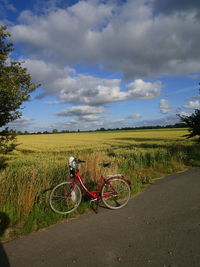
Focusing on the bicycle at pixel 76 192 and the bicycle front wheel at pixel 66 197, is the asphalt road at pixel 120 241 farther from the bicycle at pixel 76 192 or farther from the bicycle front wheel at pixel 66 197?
the bicycle front wheel at pixel 66 197

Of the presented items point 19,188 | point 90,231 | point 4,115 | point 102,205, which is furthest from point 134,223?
point 4,115

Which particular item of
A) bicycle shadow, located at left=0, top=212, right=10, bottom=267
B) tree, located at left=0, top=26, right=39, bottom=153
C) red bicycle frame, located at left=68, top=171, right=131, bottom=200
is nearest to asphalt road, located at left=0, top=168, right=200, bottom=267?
bicycle shadow, located at left=0, top=212, right=10, bottom=267

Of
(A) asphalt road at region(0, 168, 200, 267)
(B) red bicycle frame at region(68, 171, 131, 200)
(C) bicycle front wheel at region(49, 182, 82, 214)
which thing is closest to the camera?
(A) asphalt road at region(0, 168, 200, 267)

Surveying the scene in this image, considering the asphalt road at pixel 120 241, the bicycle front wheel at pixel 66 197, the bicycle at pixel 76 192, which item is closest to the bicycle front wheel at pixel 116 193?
the bicycle at pixel 76 192

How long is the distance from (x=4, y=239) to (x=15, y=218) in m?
0.50

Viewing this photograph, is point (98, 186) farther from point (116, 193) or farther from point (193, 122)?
point (193, 122)

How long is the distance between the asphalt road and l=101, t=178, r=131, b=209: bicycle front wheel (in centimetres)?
26

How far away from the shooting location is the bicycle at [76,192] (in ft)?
14.7

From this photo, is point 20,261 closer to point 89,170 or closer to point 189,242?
point 189,242

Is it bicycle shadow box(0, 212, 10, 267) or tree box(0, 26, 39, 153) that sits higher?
tree box(0, 26, 39, 153)

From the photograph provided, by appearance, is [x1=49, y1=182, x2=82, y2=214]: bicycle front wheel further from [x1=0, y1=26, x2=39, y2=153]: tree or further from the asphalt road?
[x1=0, y1=26, x2=39, y2=153]: tree

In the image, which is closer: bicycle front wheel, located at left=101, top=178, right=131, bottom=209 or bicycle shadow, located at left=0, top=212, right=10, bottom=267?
bicycle shadow, located at left=0, top=212, right=10, bottom=267

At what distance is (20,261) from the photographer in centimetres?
287

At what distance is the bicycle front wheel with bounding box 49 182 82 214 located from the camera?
176 inches
